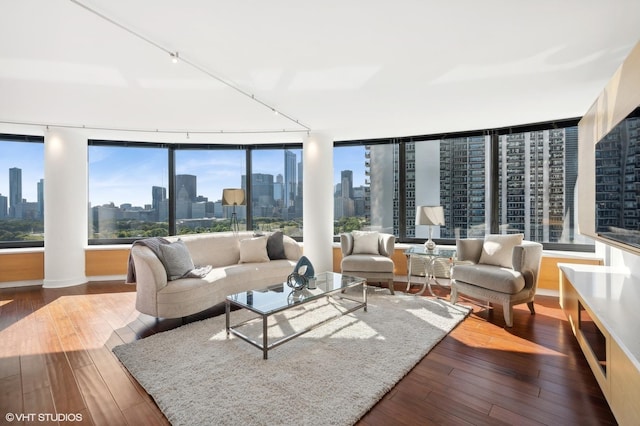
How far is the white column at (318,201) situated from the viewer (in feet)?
17.2

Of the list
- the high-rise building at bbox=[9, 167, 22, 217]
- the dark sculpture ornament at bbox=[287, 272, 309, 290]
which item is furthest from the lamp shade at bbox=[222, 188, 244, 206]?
the high-rise building at bbox=[9, 167, 22, 217]

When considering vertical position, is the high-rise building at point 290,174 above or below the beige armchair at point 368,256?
above

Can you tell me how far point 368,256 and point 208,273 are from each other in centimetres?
220

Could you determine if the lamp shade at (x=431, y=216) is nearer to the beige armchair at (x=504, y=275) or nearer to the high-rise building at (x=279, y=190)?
the beige armchair at (x=504, y=275)

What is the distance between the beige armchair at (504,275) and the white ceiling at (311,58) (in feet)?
5.60

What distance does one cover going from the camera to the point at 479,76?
116 inches

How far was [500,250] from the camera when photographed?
389 cm

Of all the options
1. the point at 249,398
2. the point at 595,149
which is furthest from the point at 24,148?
the point at 595,149

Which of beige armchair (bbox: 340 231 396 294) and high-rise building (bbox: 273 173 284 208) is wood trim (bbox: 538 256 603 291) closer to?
beige armchair (bbox: 340 231 396 294)

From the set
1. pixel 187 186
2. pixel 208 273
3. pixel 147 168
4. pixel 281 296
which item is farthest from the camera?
pixel 187 186

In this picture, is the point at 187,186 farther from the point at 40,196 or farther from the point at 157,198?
the point at 40,196

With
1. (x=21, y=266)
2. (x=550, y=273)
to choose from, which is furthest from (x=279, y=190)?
(x=550, y=273)

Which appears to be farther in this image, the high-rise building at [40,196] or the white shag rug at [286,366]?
the high-rise building at [40,196]

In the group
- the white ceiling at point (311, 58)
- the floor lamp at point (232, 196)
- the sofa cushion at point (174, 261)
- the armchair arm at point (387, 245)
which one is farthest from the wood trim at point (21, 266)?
the armchair arm at point (387, 245)
